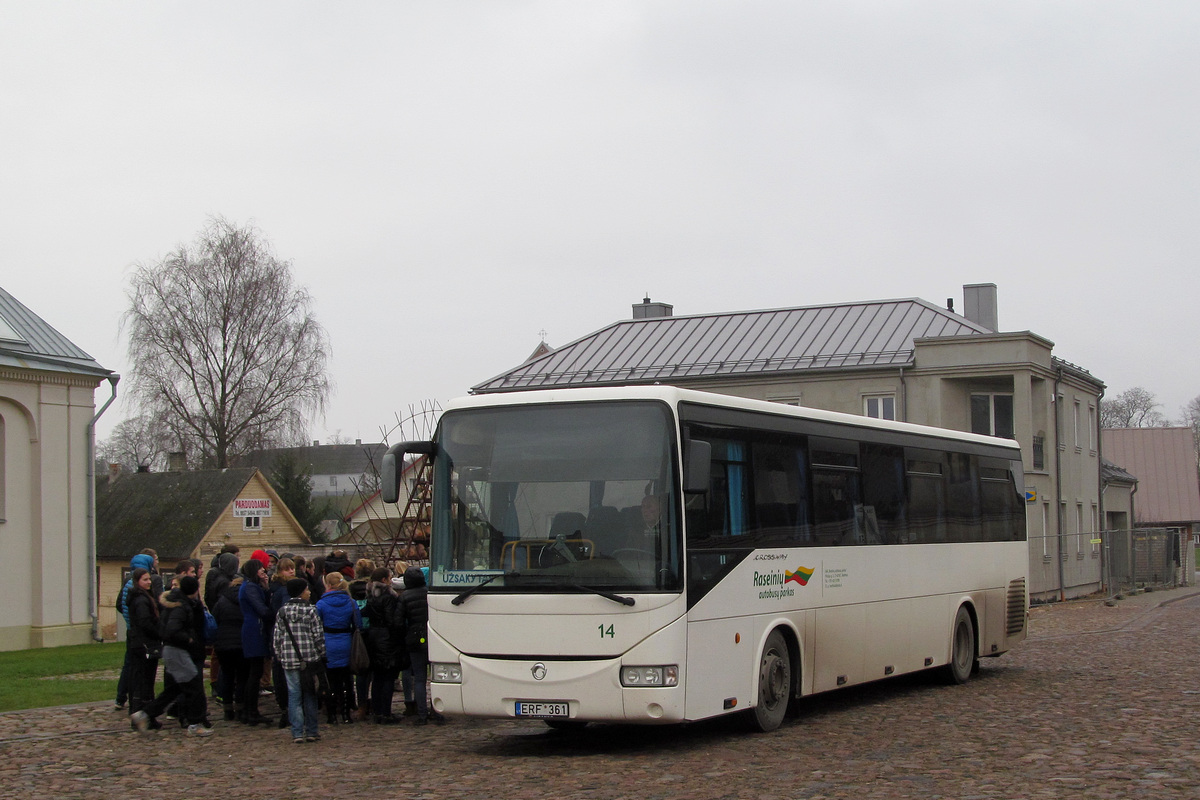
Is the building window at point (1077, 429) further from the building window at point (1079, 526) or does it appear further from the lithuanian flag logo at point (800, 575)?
the lithuanian flag logo at point (800, 575)

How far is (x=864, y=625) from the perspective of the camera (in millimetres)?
14453

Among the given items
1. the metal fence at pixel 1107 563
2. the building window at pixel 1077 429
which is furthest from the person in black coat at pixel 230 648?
the building window at pixel 1077 429

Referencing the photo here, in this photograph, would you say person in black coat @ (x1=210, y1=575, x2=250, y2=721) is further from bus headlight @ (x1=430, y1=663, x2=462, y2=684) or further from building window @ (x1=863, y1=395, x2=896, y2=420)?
building window @ (x1=863, y1=395, x2=896, y2=420)

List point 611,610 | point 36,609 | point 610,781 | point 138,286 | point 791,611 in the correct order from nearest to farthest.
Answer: point 610,781
point 611,610
point 791,611
point 36,609
point 138,286

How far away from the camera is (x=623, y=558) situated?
36.3ft

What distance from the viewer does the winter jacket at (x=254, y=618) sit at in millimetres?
13578

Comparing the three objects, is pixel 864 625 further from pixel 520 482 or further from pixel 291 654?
pixel 291 654

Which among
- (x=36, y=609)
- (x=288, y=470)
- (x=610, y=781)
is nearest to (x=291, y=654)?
(x=610, y=781)

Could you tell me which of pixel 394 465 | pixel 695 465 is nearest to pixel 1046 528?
pixel 695 465

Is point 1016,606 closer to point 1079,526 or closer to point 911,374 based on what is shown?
point 911,374

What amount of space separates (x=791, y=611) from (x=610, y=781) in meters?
3.56

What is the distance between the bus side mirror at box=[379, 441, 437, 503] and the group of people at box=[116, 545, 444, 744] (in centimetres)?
186

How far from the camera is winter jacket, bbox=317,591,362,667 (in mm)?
13500

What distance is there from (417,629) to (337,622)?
83 centimetres
